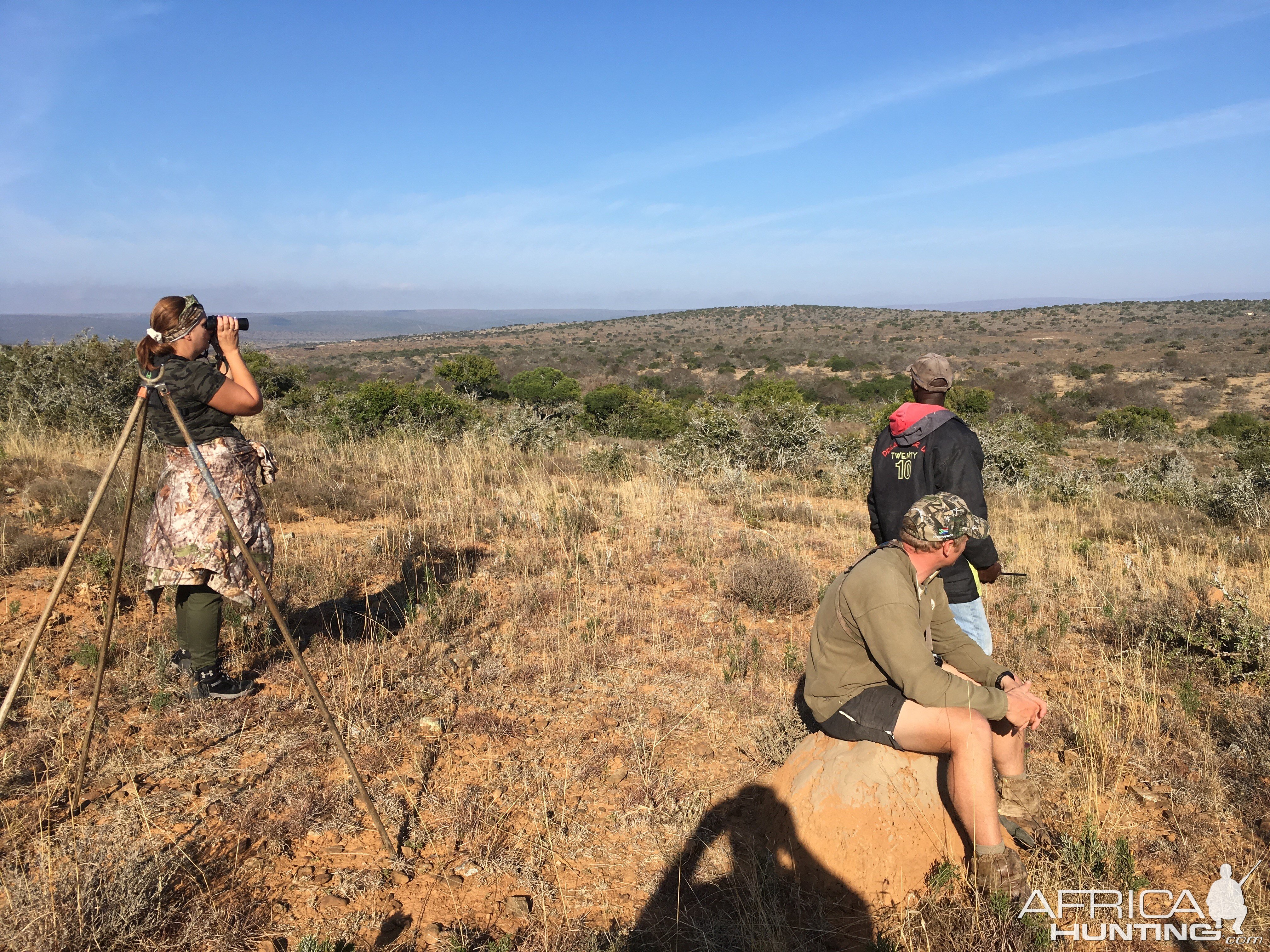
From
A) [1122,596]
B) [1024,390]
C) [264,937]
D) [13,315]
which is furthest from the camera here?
[13,315]

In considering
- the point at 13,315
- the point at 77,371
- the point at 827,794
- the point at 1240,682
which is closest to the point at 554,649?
the point at 827,794

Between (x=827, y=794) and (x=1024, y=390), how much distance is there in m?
26.4

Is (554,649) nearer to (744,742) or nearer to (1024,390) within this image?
(744,742)

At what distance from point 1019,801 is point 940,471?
140 centimetres

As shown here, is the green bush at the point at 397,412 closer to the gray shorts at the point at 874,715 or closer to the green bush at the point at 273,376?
the green bush at the point at 273,376

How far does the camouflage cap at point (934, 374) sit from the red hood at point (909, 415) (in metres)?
0.09

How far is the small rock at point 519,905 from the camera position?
96.3 inches

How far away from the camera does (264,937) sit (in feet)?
7.28

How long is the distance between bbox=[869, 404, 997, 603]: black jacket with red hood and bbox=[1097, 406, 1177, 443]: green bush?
16.5 m

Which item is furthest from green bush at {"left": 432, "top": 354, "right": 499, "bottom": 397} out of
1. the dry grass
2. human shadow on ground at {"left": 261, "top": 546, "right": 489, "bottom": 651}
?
human shadow on ground at {"left": 261, "top": 546, "right": 489, "bottom": 651}

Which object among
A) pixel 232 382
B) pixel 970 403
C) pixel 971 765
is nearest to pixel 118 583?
pixel 232 382

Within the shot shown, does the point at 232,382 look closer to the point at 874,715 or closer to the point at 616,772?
the point at 616,772

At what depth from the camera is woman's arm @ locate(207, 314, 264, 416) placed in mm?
3023

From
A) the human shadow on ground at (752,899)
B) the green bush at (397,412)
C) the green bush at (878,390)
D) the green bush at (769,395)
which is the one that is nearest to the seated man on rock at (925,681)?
the human shadow on ground at (752,899)
